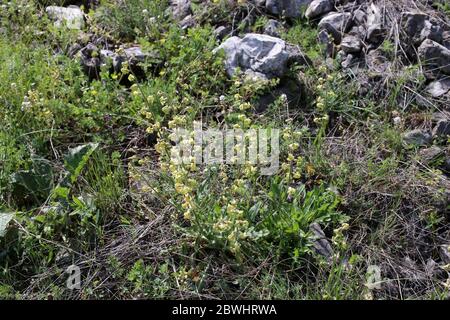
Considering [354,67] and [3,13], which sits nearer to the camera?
[354,67]

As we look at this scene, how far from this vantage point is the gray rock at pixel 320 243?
316 cm

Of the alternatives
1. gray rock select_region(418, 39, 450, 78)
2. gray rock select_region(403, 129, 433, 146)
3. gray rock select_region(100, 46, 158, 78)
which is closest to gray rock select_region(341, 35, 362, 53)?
gray rock select_region(418, 39, 450, 78)

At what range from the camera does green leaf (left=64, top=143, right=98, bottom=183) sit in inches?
139

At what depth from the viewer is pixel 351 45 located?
4359 mm

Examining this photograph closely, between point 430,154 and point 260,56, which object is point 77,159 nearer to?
point 260,56

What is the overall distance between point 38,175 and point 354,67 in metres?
2.30

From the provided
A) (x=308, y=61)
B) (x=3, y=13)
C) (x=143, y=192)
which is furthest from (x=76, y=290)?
(x=3, y=13)

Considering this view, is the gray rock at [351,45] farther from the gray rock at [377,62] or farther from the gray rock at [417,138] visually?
the gray rock at [417,138]

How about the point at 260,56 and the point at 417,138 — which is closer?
the point at 417,138

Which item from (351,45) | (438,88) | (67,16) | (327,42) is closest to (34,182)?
(67,16)

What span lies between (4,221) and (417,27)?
313 cm

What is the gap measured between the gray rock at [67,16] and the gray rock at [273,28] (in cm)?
146
